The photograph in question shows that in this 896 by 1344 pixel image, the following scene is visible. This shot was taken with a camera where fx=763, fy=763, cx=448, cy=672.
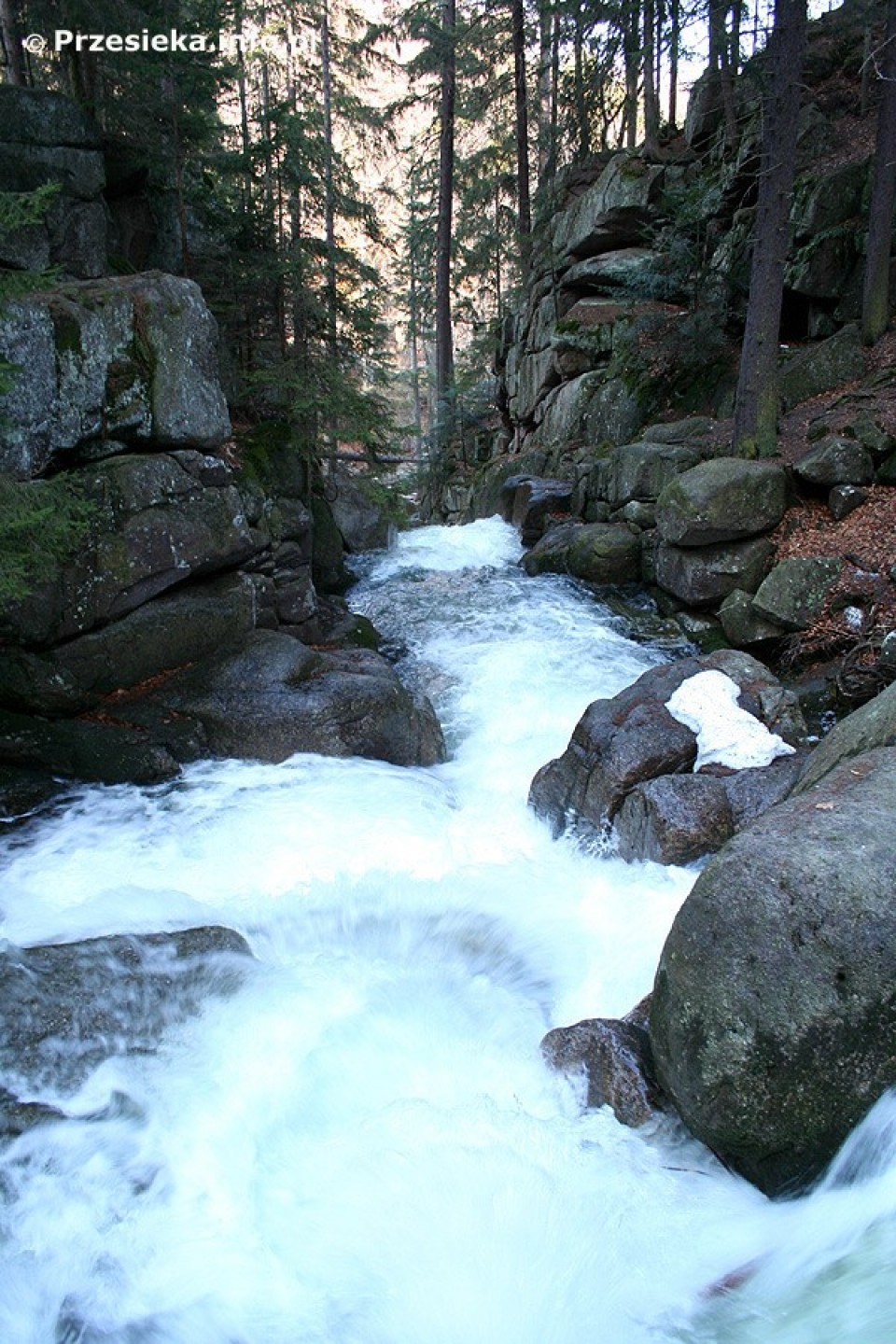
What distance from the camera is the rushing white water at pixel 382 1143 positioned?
3.32 meters

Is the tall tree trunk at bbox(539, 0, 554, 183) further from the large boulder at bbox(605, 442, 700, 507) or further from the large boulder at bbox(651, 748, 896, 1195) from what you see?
the large boulder at bbox(651, 748, 896, 1195)

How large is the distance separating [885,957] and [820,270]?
15052 millimetres

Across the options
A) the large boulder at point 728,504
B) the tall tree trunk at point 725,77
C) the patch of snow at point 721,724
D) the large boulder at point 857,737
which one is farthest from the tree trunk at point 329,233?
the large boulder at point 857,737

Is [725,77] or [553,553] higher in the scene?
[725,77]

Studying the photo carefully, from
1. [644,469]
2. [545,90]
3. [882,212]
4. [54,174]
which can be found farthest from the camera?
[545,90]

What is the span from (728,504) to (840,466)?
1565 mm

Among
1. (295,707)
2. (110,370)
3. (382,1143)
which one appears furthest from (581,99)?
(382,1143)

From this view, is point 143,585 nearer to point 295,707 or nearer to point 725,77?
point 295,707

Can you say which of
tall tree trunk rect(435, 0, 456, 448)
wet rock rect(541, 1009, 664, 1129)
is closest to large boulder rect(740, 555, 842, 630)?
wet rock rect(541, 1009, 664, 1129)

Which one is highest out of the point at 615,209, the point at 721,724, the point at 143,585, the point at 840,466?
the point at 615,209


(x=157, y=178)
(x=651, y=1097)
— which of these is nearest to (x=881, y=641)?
(x=651, y=1097)

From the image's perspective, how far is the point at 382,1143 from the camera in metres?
4.14

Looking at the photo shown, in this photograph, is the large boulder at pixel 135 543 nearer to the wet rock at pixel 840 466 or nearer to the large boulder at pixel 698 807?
the large boulder at pixel 698 807

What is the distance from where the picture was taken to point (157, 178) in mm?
12641
